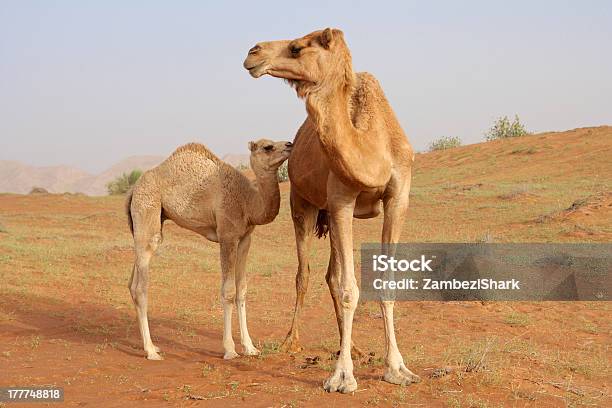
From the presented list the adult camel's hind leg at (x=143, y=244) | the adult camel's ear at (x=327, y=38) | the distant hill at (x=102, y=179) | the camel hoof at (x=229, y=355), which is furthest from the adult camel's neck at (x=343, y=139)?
the distant hill at (x=102, y=179)

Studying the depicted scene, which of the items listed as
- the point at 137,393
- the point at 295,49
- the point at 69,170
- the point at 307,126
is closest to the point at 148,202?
the point at 307,126

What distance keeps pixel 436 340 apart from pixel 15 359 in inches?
191

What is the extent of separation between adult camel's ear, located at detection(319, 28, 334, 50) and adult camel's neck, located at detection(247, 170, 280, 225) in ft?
7.00

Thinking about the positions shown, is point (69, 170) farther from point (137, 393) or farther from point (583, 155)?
point (137, 393)

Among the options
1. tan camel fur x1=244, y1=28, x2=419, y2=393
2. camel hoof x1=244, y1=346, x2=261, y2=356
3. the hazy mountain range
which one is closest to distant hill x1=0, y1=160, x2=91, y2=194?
→ the hazy mountain range

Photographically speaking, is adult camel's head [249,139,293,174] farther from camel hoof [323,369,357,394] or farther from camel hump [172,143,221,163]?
camel hoof [323,369,357,394]

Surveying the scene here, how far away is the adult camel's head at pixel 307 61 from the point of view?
5.02 meters

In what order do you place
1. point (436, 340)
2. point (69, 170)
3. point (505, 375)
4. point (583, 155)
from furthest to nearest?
point (69, 170) → point (583, 155) → point (436, 340) → point (505, 375)

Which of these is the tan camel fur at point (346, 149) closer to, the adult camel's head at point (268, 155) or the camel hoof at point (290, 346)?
the adult camel's head at point (268, 155)

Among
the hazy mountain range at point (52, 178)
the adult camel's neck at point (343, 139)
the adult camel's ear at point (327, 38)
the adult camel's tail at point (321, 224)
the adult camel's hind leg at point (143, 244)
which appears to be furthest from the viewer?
the hazy mountain range at point (52, 178)

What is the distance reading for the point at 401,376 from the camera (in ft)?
17.8

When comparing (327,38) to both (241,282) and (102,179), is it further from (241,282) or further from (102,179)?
(102,179)

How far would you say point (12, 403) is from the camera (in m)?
4.97

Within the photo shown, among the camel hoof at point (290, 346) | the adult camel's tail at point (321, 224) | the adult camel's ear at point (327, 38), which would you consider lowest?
the camel hoof at point (290, 346)
